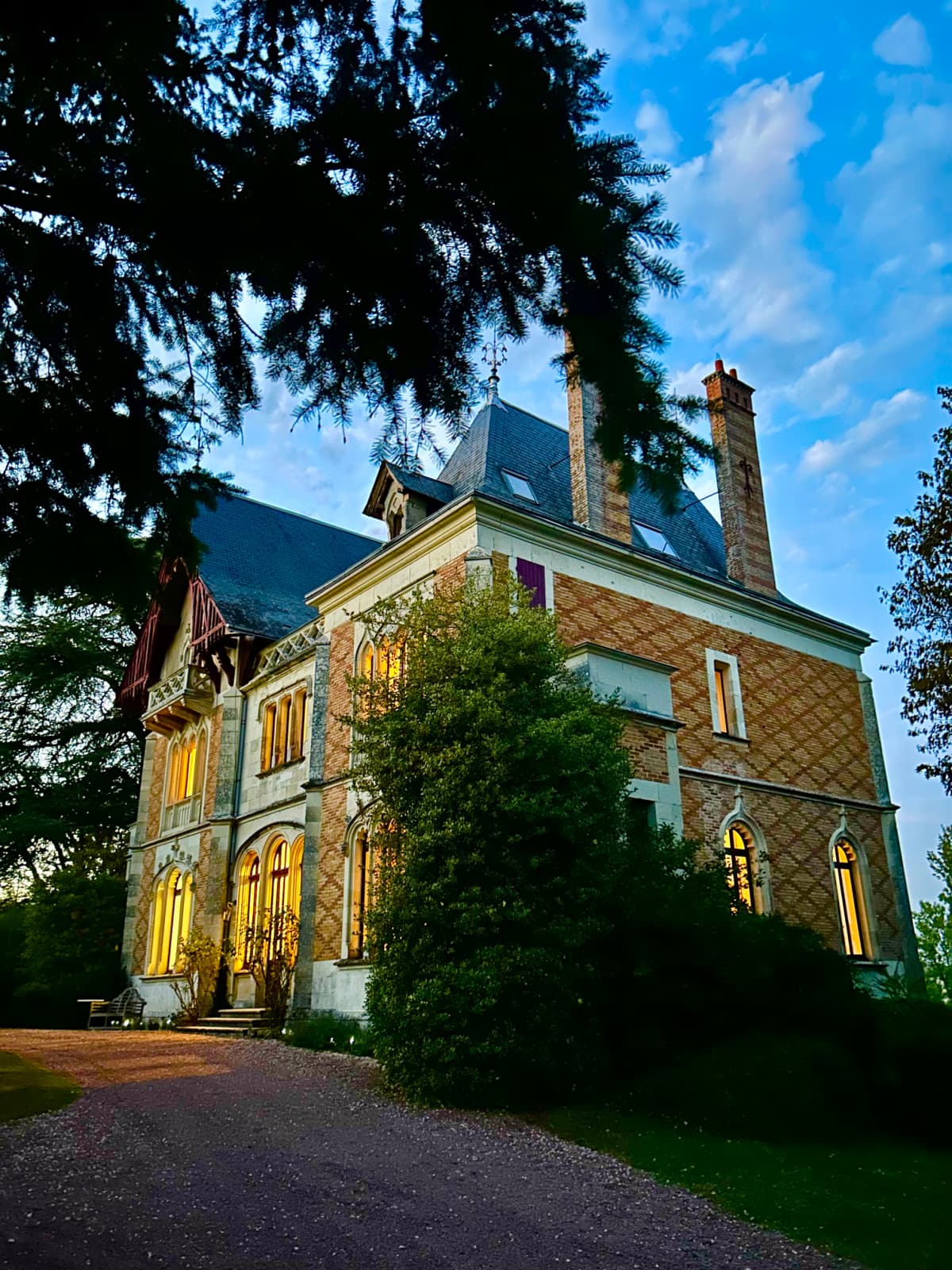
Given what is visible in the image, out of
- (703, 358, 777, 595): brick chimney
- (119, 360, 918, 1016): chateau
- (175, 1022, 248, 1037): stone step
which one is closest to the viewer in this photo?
(119, 360, 918, 1016): chateau

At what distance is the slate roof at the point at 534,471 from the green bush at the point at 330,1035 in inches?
330

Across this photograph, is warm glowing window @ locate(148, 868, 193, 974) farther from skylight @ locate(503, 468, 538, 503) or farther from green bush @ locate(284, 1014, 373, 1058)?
skylight @ locate(503, 468, 538, 503)

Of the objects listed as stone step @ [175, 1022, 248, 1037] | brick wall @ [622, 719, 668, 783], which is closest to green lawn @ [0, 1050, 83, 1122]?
stone step @ [175, 1022, 248, 1037]

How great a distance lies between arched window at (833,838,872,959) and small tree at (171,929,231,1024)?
11.9m

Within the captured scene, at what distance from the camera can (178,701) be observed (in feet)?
73.1

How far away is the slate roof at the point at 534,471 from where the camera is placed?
56.4ft

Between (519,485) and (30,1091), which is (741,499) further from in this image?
(30,1091)

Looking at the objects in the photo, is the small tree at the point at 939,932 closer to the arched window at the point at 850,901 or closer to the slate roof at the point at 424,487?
the arched window at the point at 850,901

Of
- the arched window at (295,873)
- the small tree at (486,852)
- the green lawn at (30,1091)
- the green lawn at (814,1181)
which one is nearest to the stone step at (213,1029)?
the arched window at (295,873)

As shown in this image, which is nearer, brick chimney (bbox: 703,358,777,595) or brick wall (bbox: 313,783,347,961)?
brick wall (bbox: 313,783,347,961)

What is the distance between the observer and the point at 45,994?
21750 millimetres

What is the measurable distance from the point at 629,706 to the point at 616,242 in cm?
1034

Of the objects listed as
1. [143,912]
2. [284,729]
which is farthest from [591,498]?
[143,912]

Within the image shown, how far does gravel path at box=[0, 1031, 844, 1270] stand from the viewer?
4.72 meters
